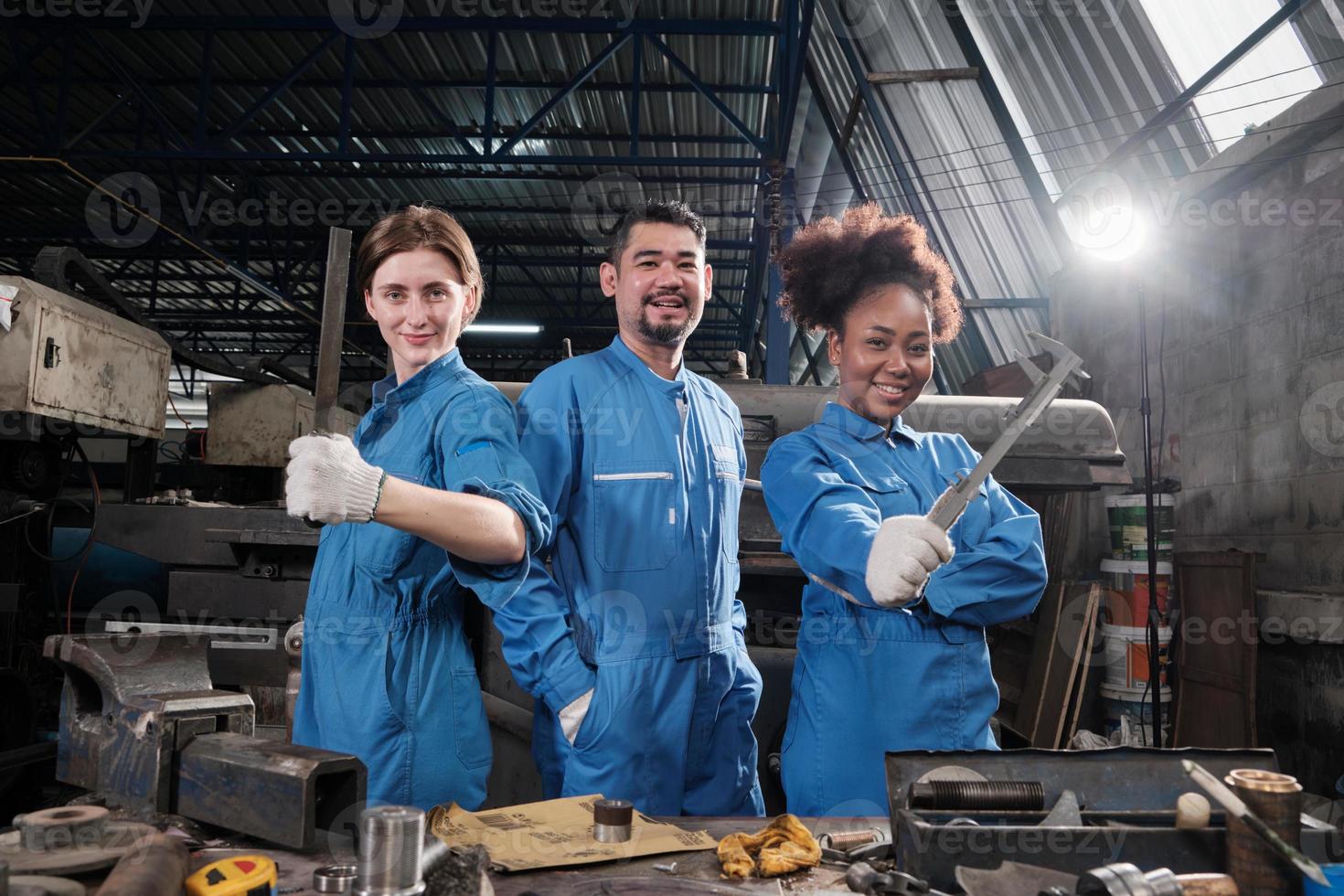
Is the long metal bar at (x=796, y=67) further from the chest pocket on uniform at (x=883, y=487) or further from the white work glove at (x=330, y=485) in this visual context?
the white work glove at (x=330, y=485)

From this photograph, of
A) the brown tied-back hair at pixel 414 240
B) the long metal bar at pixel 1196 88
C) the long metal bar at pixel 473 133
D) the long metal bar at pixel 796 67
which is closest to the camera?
the brown tied-back hair at pixel 414 240

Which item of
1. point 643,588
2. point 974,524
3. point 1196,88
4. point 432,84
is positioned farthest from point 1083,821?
point 432,84

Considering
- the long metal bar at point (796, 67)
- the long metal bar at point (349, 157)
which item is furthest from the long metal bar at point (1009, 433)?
the long metal bar at point (349, 157)

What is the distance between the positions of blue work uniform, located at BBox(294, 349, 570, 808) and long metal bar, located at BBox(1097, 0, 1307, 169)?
3.34 meters

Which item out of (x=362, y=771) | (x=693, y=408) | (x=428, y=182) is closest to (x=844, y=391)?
(x=693, y=408)

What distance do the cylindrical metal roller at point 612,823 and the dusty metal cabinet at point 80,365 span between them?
441cm

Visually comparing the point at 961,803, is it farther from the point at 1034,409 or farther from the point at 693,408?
the point at 693,408

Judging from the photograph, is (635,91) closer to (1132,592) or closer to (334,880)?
(1132,592)

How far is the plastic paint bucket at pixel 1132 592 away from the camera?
3.60 metres

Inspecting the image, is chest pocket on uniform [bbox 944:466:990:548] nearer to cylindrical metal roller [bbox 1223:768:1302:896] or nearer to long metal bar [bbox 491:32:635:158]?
cylindrical metal roller [bbox 1223:768:1302:896]

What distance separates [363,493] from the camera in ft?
4.02

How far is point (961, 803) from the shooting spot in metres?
1.07

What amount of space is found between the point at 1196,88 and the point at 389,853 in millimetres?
4224

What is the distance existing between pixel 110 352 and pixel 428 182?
410 cm
